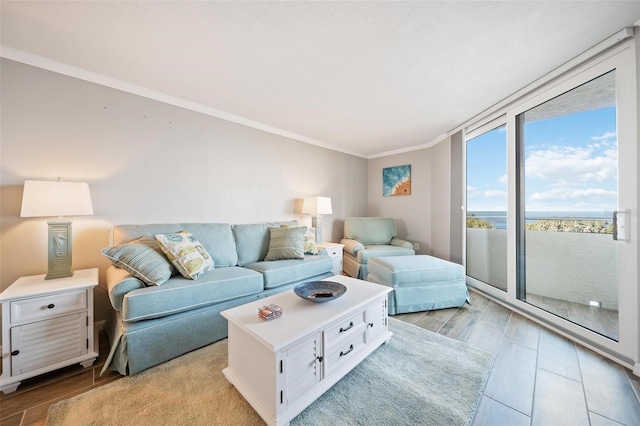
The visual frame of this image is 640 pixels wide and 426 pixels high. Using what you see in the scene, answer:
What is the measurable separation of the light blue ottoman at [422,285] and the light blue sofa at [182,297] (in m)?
0.86

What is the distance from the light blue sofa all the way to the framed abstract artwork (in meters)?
2.62

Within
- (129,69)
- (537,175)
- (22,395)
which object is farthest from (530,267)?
(129,69)

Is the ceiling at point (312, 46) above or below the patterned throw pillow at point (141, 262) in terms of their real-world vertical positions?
above

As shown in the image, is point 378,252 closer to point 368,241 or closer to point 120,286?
point 368,241

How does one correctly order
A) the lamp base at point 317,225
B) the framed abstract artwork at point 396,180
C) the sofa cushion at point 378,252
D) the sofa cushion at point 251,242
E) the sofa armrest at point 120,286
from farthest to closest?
the framed abstract artwork at point 396,180, the lamp base at point 317,225, the sofa cushion at point 378,252, the sofa cushion at point 251,242, the sofa armrest at point 120,286

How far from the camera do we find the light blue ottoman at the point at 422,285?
7.84 ft

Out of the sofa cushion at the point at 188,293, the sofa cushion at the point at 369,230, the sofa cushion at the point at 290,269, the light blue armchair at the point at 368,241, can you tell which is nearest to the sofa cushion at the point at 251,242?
the sofa cushion at the point at 290,269

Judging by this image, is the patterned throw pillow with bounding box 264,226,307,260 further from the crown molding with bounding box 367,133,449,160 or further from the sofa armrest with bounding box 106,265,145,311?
the crown molding with bounding box 367,133,449,160

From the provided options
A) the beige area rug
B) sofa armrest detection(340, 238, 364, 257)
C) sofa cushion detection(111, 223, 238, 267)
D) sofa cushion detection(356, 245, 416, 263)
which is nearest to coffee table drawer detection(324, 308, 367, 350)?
the beige area rug

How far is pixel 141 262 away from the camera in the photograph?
1.70 metres

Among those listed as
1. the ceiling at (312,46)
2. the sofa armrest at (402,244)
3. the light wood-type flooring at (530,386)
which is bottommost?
the light wood-type flooring at (530,386)

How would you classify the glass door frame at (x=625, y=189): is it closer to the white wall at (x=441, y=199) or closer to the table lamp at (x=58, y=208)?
the white wall at (x=441, y=199)

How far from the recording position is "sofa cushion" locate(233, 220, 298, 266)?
2656 mm

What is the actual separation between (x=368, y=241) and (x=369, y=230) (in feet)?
0.65
